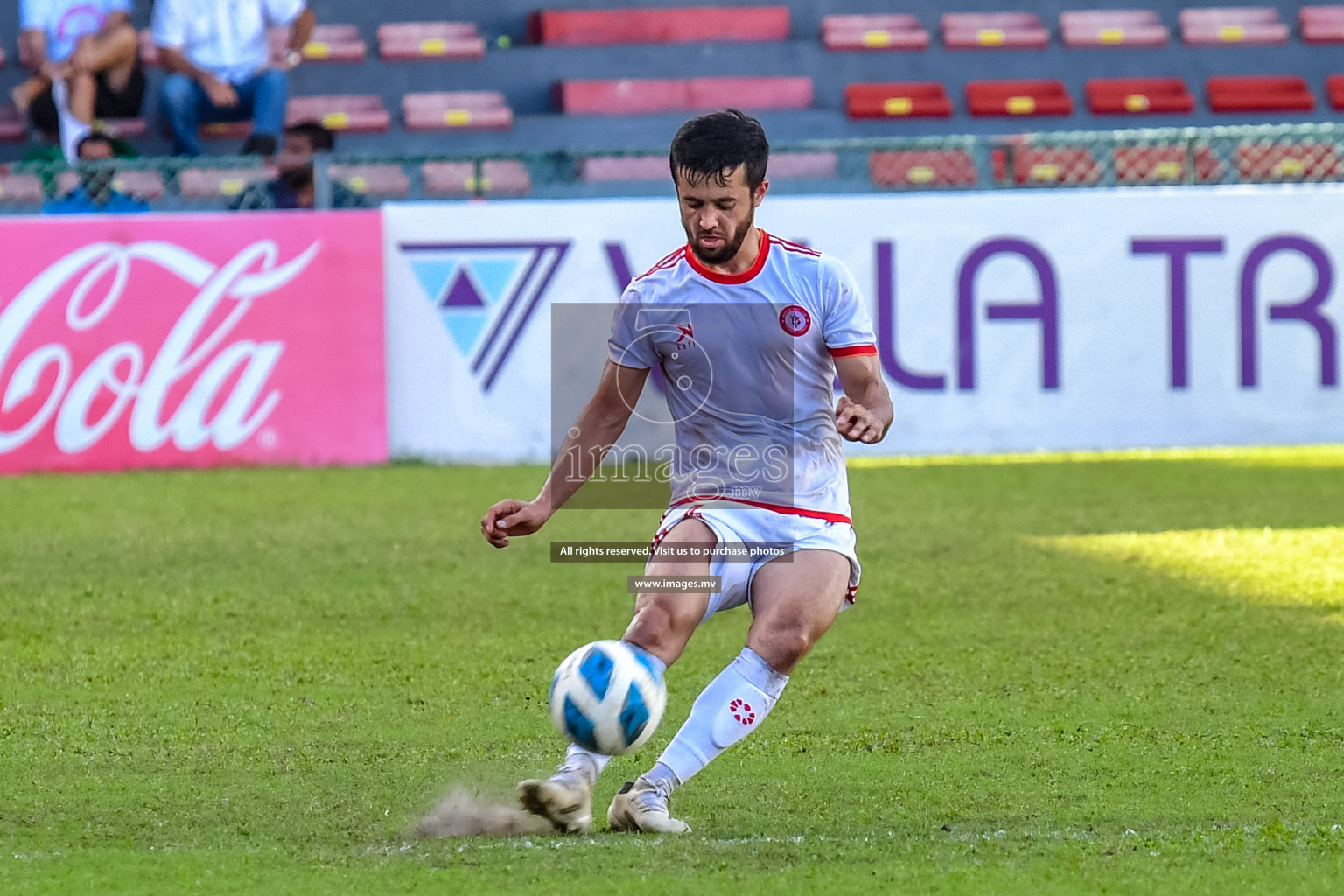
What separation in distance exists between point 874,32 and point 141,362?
911 cm

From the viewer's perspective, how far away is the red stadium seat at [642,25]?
18328 millimetres

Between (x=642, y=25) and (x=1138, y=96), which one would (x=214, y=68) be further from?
(x=1138, y=96)

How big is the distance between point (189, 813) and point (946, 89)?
1489 centimetres

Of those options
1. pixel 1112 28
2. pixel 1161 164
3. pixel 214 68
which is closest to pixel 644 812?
pixel 1161 164

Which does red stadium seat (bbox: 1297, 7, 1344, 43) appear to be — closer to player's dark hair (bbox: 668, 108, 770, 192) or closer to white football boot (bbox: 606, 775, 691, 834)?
player's dark hair (bbox: 668, 108, 770, 192)

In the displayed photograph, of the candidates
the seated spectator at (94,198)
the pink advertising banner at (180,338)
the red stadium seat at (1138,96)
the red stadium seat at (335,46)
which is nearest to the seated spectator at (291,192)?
the pink advertising banner at (180,338)

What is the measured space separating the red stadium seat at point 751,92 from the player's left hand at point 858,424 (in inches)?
539

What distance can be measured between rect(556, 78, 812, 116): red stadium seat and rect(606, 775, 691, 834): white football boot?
44.3ft

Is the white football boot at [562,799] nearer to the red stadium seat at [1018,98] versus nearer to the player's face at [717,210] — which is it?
the player's face at [717,210]

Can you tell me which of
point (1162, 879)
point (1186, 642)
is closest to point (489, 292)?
point (1186, 642)

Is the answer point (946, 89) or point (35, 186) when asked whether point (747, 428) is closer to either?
point (35, 186)

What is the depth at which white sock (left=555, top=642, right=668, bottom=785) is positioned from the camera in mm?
4273

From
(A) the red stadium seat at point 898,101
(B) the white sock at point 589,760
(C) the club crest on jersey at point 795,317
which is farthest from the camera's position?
(A) the red stadium seat at point 898,101

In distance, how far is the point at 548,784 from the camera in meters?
4.13
